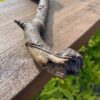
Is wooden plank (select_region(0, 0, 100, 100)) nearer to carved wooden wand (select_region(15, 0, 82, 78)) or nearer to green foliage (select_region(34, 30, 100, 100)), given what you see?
carved wooden wand (select_region(15, 0, 82, 78))

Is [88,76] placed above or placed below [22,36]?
below

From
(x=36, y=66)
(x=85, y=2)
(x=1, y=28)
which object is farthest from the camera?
(x=85, y=2)

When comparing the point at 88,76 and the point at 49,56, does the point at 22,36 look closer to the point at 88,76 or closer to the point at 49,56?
the point at 49,56

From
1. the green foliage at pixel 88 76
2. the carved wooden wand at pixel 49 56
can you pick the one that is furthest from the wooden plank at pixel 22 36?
the green foliage at pixel 88 76

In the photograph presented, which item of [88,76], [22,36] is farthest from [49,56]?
Answer: [88,76]

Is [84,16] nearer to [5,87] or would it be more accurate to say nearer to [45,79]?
[45,79]

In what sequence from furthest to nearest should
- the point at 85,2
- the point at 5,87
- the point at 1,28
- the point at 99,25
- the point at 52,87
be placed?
the point at 85,2
the point at 99,25
the point at 52,87
the point at 1,28
the point at 5,87

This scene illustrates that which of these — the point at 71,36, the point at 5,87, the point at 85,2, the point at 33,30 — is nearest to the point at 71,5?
the point at 85,2
